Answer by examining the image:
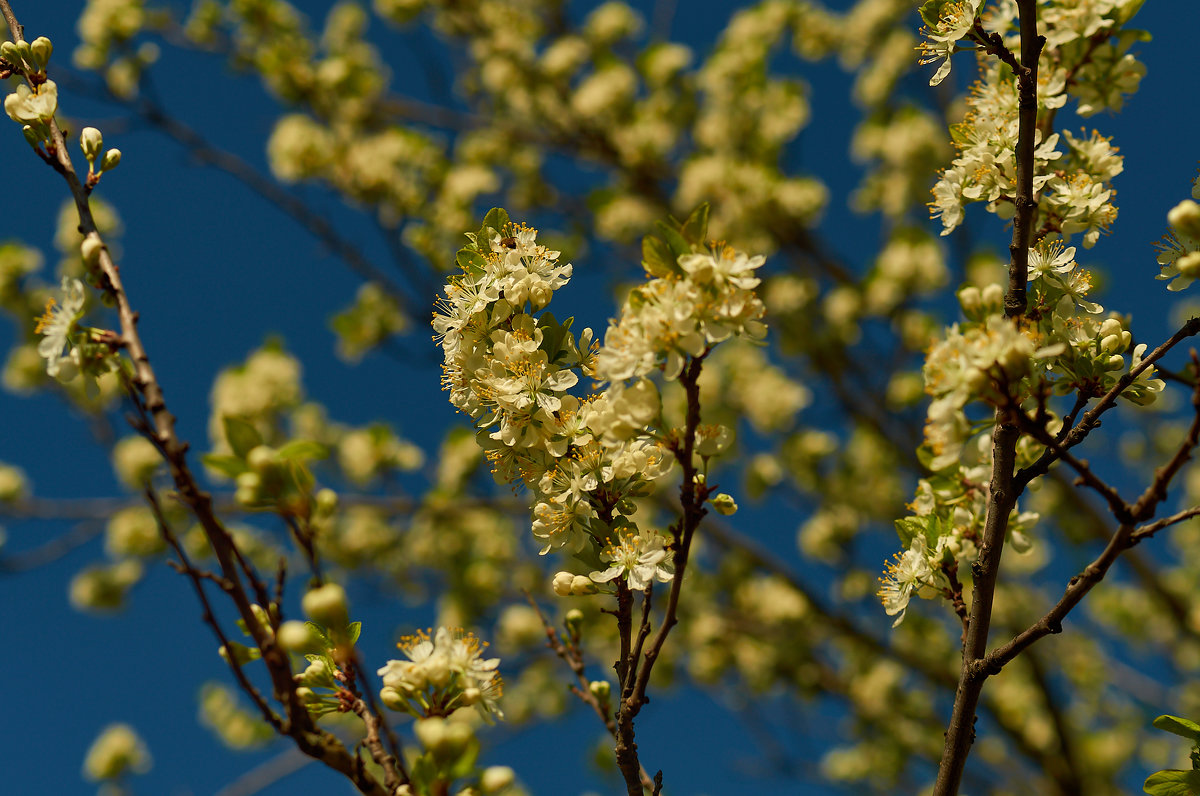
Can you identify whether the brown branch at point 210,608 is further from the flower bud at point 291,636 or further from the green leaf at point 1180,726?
the green leaf at point 1180,726

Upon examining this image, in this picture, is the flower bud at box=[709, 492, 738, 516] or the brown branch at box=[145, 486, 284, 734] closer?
the brown branch at box=[145, 486, 284, 734]

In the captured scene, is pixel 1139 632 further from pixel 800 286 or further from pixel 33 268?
pixel 33 268

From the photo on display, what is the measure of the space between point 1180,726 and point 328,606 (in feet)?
5.06

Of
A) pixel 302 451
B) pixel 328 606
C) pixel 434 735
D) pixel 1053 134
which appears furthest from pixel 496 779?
A: pixel 1053 134

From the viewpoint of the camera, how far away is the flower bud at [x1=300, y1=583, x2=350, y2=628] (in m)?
1.16

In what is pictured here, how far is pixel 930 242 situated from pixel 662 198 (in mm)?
2198

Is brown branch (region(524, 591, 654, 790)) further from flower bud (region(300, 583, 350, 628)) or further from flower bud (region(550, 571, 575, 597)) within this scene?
flower bud (region(300, 583, 350, 628))

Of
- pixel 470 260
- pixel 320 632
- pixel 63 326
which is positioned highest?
pixel 470 260

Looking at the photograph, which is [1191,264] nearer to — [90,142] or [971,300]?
[971,300]

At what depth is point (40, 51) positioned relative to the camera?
5.51ft

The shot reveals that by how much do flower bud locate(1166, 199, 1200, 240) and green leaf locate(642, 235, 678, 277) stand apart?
0.89m

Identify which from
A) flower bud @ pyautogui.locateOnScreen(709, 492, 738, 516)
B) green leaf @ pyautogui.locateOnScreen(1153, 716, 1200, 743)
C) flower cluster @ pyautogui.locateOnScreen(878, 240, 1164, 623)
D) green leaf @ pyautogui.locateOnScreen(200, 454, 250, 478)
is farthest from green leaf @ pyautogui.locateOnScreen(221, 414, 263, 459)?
green leaf @ pyautogui.locateOnScreen(1153, 716, 1200, 743)

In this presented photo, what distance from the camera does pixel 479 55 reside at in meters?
7.07

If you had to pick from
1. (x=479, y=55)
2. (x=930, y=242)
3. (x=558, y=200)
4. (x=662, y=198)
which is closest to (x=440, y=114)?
(x=479, y=55)
